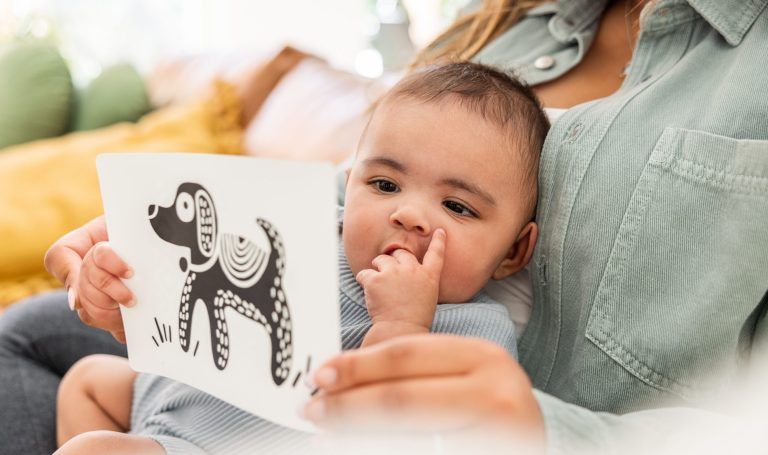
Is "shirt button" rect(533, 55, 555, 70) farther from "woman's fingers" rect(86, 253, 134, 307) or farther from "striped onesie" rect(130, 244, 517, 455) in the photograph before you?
"woman's fingers" rect(86, 253, 134, 307)

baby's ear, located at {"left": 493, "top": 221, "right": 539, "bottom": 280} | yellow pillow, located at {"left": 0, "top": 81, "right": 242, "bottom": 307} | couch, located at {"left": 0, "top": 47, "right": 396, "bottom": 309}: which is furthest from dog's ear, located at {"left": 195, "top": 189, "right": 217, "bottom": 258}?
yellow pillow, located at {"left": 0, "top": 81, "right": 242, "bottom": 307}

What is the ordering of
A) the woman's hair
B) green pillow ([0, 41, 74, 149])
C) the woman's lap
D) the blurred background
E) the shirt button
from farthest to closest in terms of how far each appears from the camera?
the blurred background → green pillow ([0, 41, 74, 149]) → the woman's hair → the shirt button → the woman's lap

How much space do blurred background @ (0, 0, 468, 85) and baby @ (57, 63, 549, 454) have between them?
3081mm

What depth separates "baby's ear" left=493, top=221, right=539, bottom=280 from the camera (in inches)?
34.6

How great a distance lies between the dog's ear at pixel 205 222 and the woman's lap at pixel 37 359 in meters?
0.52

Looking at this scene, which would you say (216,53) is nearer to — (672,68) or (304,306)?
(672,68)

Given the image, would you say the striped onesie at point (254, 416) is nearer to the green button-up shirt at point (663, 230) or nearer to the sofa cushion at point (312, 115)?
the green button-up shirt at point (663, 230)

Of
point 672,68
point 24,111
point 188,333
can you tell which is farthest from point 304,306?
point 24,111

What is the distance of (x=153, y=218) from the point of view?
0.70m

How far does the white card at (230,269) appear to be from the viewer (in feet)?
1.78

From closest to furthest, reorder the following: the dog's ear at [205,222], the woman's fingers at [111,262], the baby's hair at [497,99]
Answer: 1. the dog's ear at [205,222]
2. the woman's fingers at [111,262]
3. the baby's hair at [497,99]

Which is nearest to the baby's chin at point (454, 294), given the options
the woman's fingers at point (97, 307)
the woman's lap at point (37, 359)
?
the woman's fingers at point (97, 307)

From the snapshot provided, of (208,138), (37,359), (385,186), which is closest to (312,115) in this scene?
(208,138)

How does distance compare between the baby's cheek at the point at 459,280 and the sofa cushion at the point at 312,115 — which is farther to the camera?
the sofa cushion at the point at 312,115
